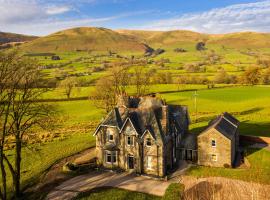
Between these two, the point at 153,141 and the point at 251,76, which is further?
the point at 251,76

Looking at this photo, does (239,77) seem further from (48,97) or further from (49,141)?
(49,141)

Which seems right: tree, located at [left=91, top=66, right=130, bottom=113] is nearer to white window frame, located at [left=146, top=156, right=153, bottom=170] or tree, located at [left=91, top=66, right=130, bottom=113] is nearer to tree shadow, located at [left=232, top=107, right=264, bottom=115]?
tree shadow, located at [left=232, top=107, right=264, bottom=115]

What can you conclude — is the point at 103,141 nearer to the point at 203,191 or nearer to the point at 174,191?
the point at 174,191

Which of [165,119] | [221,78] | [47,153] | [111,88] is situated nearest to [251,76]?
[221,78]

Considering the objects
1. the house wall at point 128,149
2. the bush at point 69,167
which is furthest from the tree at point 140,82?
the bush at point 69,167

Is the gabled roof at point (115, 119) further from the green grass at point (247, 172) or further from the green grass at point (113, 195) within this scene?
the green grass at point (247, 172)

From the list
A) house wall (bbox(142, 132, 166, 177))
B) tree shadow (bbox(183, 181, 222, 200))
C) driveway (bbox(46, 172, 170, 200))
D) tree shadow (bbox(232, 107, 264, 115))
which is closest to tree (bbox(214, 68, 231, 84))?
tree shadow (bbox(232, 107, 264, 115))
